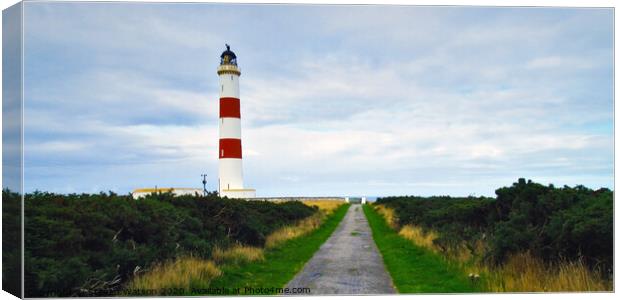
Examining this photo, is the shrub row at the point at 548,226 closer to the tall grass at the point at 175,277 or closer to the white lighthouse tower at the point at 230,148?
the tall grass at the point at 175,277

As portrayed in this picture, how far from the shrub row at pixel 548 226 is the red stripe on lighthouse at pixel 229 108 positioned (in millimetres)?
16350

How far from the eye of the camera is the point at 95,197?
41.3 feet

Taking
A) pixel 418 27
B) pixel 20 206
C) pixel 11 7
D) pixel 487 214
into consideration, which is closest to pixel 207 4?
pixel 11 7

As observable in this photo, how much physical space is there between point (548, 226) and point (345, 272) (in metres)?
4.61

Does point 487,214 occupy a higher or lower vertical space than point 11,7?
lower

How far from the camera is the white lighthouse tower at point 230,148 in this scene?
28.8 m

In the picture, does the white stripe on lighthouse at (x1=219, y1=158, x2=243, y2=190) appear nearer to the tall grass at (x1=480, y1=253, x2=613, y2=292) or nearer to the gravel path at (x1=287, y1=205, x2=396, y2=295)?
the gravel path at (x1=287, y1=205, x2=396, y2=295)

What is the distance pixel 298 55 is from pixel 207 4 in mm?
2920

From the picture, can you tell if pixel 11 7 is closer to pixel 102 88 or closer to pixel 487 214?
pixel 102 88

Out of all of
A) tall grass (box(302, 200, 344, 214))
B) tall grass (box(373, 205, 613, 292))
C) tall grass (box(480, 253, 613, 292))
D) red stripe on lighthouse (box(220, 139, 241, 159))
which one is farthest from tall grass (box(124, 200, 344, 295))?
tall grass (box(302, 200, 344, 214))

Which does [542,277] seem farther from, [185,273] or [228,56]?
[228,56]

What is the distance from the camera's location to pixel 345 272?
12.9 m

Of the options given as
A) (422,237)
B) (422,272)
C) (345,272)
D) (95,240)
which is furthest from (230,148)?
(95,240)

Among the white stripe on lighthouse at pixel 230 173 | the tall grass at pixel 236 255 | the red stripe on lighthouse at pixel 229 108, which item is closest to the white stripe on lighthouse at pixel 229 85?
the red stripe on lighthouse at pixel 229 108
